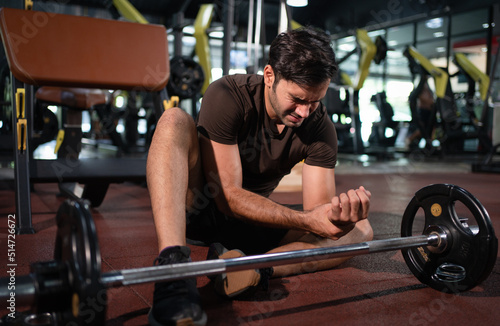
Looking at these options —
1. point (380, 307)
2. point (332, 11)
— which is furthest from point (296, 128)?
point (332, 11)

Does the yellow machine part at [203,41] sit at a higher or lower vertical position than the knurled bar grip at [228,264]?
higher

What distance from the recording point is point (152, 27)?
202cm

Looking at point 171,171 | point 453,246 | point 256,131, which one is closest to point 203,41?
point 256,131

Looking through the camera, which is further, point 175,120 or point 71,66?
point 71,66

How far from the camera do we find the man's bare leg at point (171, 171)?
3.16 ft

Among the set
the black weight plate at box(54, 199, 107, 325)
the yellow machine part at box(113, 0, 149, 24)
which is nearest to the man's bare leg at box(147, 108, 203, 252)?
the black weight plate at box(54, 199, 107, 325)

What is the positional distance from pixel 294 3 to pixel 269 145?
130 inches

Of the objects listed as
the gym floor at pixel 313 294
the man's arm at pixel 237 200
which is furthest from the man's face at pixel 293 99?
the gym floor at pixel 313 294

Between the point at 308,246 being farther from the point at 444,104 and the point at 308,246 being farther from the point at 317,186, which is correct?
the point at 444,104

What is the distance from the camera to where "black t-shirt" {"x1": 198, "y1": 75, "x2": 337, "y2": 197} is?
1214mm

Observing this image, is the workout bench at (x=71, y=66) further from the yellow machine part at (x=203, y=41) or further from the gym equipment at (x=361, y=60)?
the gym equipment at (x=361, y=60)

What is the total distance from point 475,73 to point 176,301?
244 inches

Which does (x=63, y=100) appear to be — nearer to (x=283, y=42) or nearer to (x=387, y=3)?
(x=283, y=42)

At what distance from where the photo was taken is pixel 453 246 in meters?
1.11
